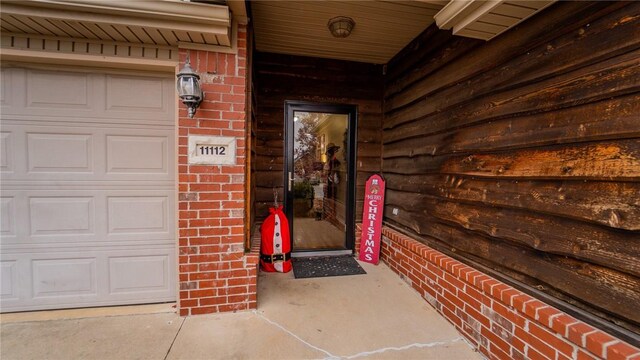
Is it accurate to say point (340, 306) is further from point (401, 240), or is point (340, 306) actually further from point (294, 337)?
point (401, 240)

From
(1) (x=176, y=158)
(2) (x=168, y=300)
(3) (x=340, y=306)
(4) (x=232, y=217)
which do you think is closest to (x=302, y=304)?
(3) (x=340, y=306)

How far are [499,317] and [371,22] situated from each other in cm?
267

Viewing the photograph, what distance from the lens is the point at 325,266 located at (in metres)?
3.37

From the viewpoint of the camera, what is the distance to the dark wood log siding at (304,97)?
3.53m

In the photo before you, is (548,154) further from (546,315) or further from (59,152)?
(59,152)

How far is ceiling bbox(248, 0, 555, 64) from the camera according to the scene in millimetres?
1761

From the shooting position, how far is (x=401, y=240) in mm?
3045

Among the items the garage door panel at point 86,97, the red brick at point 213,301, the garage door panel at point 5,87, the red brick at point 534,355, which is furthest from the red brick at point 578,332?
the garage door panel at point 5,87

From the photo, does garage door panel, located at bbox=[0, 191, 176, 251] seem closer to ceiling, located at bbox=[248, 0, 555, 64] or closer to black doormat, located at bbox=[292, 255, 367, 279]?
black doormat, located at bbox=[292, 255, 367, 279]

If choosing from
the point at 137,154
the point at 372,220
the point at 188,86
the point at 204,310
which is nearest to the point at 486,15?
the point at 188,86

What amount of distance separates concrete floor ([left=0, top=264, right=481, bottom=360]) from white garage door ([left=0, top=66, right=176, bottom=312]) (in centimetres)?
24

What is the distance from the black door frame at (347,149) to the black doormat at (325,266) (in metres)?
0.27

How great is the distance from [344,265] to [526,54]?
8.78 ft

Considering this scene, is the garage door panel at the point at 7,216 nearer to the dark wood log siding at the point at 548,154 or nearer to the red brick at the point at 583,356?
the dark wood log siding at the point at 548,154
